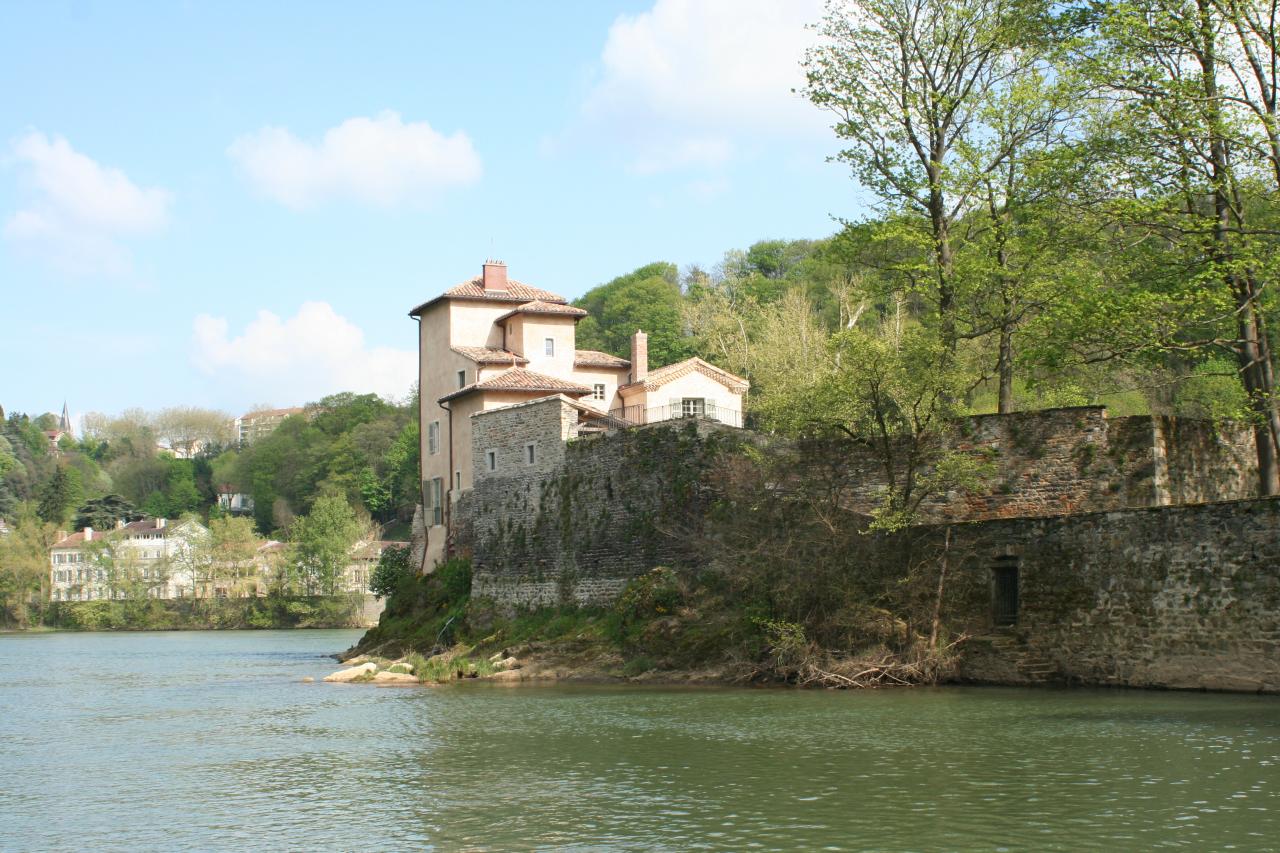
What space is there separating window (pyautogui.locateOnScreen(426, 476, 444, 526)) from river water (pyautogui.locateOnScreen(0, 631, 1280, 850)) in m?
16.9

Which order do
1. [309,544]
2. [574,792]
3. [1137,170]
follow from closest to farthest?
[574,792], [1137,170], [309,544]

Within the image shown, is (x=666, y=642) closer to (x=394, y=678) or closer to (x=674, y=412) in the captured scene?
(x=394, y=678)

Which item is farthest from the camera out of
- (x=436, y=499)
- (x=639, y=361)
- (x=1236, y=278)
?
(x=639, y=361)

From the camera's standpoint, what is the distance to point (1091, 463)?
93.9 feet

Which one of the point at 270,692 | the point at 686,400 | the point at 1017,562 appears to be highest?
the point at 686,400

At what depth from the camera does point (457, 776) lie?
1855 centimetres

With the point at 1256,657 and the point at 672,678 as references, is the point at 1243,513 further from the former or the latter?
the point at 672,678

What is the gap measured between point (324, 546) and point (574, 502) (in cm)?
5843

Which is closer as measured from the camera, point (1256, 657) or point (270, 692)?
point (1256, 657)

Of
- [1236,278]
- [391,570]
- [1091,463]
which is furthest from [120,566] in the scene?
[1236,278]

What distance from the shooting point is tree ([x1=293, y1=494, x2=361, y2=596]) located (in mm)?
92375

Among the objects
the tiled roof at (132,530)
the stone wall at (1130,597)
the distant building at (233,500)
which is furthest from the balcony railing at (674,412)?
the distant building at (233,500)

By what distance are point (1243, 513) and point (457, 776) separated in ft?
49.1

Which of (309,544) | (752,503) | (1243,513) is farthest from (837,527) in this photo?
(309,544)
